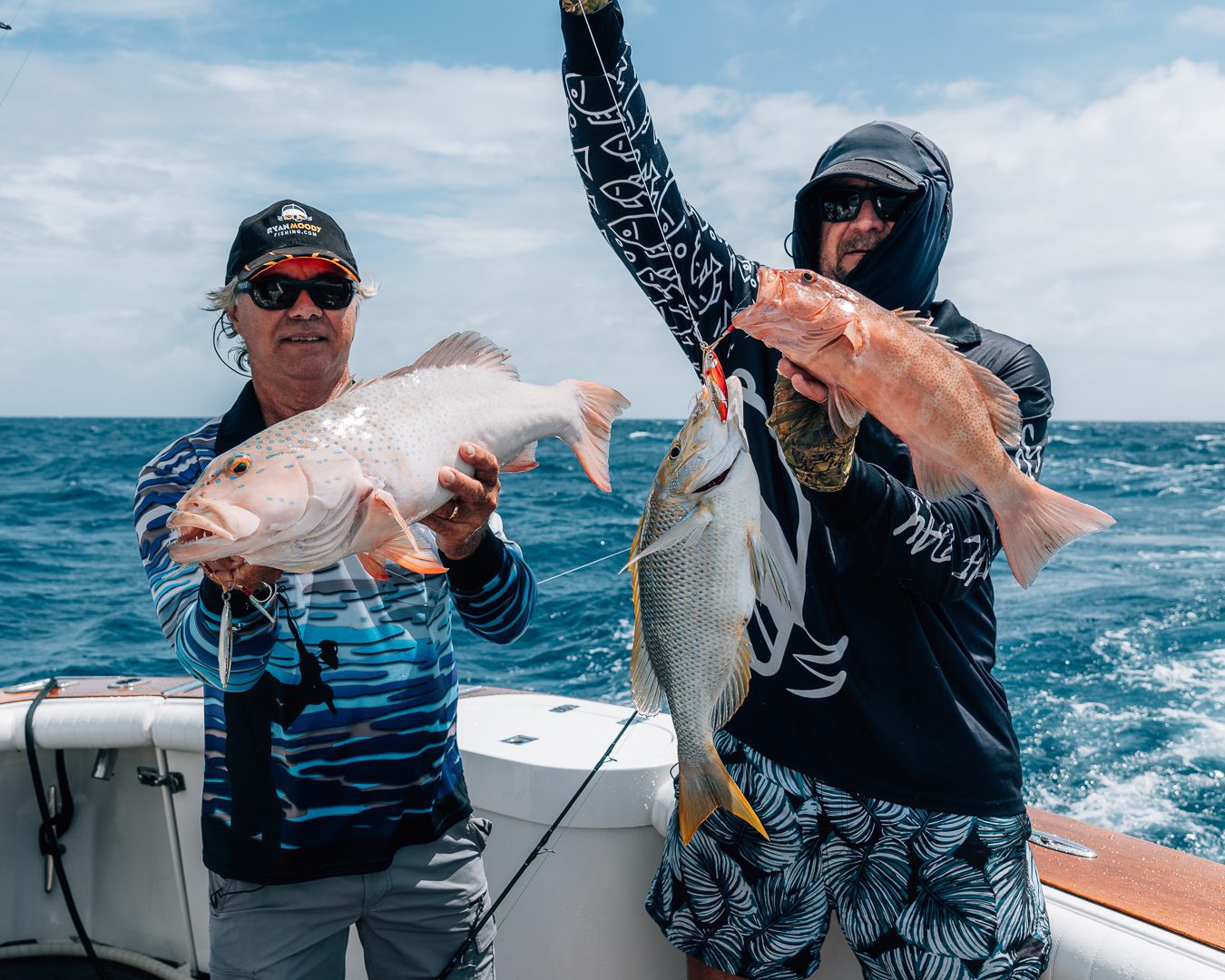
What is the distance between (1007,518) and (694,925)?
1.31 m

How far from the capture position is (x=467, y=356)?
213 centimetres

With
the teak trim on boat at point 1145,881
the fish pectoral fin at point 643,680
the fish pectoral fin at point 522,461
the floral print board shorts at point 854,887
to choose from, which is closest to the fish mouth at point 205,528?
the fish pectoral fin at point 522,461

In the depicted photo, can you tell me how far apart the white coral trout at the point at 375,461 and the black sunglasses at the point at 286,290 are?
1.41ft

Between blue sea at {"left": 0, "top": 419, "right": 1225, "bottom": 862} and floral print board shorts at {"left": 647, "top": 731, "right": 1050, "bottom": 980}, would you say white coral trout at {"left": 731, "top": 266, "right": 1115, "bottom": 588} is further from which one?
blue sea at {"left": 0, "top": 419, "right": 1225, "bottom": 862}

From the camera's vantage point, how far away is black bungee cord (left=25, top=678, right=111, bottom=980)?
3623 mm

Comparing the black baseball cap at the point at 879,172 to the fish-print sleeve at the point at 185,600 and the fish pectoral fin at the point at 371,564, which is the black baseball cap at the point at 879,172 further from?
the fish-print sleeve at the point at 185,600

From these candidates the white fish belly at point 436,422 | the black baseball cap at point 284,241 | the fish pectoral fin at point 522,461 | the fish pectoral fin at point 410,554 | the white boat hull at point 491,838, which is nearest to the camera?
the fish pectoral fin at point 410,554

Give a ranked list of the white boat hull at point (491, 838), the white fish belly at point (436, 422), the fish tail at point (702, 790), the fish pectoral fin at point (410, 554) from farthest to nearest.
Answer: the white boat hull at point (491, 838) < the fish tail at point (702, 790) < the white fish belly at point (436, 422) < the fish pectoral fin at point (410, 554)

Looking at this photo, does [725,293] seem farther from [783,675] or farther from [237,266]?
[237,266]

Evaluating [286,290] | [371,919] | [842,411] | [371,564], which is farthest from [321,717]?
[842,411]

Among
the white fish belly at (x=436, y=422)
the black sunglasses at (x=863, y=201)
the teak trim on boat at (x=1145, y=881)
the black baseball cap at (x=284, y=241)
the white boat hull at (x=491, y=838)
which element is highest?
the black sunglasses at (x=863, y=201)

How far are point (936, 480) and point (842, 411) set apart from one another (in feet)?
1.12

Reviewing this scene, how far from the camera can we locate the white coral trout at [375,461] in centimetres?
163

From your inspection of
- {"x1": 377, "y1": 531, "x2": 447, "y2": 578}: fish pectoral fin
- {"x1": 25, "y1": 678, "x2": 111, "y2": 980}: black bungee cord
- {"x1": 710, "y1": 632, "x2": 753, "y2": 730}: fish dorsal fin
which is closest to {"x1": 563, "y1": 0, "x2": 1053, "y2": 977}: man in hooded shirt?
{"x1": 710, "y1": 632, "x2": 753, "y2": 730}: fish dorsal fin
